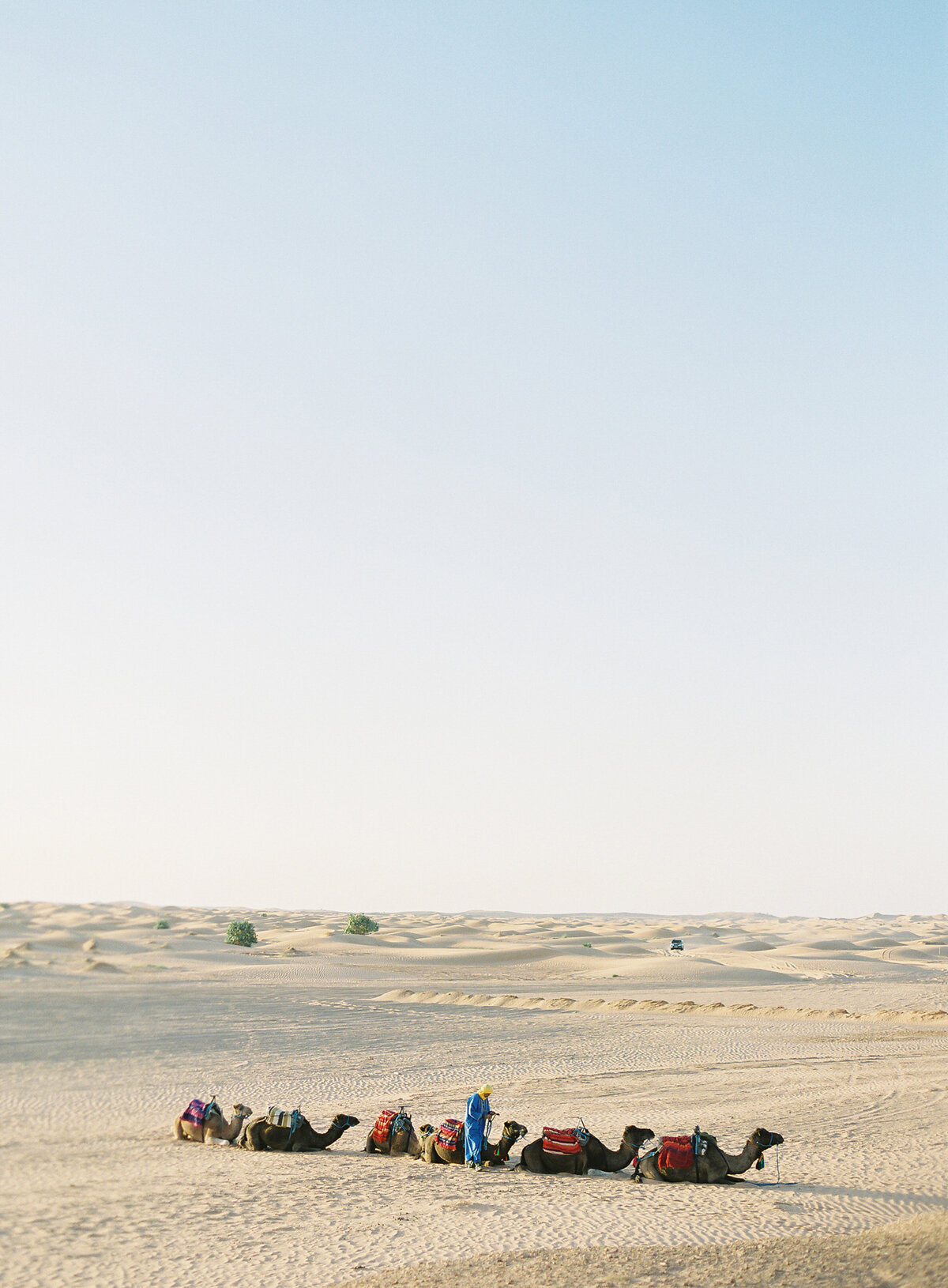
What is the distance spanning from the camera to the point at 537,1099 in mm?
17172

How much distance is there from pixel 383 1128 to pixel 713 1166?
4.03 metres

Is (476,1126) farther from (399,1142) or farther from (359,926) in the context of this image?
(359,926)

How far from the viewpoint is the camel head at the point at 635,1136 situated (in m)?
12.5

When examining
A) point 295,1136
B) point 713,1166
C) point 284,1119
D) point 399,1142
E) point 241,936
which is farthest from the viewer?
point 241,936

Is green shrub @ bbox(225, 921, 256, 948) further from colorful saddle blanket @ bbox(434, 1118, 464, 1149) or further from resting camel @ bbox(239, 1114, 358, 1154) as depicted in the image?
colorful saddle blanket @ bbox(434, 1118, 464, 1149)


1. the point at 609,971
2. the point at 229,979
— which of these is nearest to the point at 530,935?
the point at 609,971

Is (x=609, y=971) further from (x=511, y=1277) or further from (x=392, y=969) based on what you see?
(x=511, y=1277)

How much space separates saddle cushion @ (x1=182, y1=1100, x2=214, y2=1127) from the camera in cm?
1437

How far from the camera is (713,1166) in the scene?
12.1 m

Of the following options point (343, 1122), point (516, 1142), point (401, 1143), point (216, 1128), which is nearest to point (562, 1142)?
point (516, 1142)

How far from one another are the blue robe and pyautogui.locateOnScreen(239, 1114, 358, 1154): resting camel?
65.4 inches

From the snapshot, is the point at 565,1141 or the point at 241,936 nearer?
the point at 565,1141

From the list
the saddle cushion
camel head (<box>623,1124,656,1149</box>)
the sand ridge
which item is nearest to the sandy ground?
the sand ridge

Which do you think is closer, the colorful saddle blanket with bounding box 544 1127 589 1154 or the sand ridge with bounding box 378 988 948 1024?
the colorful saddle blanket with bounding box 544 1127 589 1154
